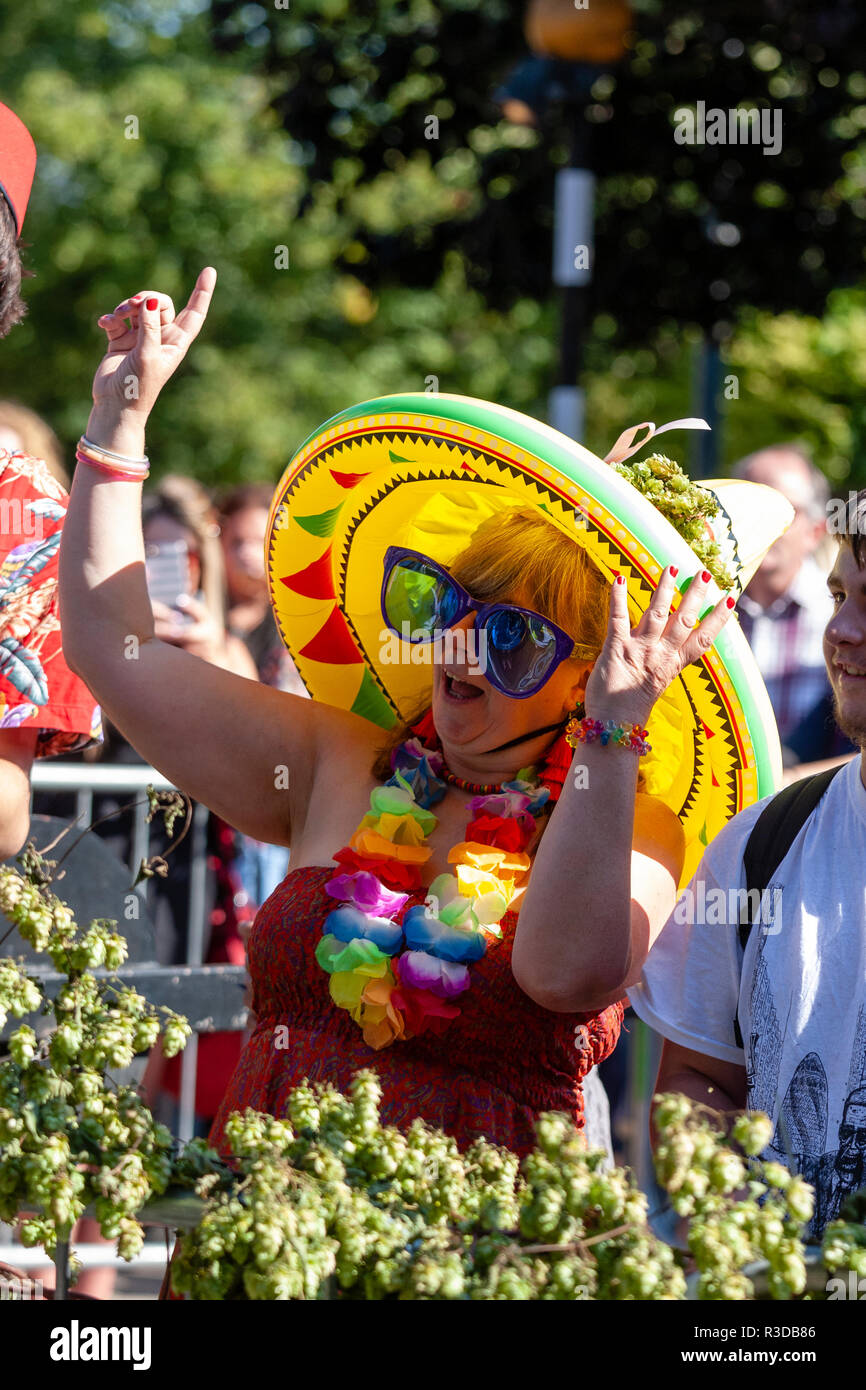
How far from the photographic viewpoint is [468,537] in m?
2.48

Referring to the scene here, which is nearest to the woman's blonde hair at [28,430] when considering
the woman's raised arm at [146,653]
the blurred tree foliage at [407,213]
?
the blurred tree foliage at [407,213]

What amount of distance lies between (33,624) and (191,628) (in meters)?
2.03

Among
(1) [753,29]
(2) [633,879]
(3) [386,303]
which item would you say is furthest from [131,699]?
(3) [386,303]

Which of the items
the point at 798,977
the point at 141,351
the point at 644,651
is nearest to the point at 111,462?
the point at 141,351

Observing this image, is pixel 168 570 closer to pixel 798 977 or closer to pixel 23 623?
pixel 23 623

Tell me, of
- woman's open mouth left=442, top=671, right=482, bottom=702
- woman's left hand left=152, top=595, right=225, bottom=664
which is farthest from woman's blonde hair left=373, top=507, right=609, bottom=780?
woman's left hand left=152, top=595, right=225, bottom=664

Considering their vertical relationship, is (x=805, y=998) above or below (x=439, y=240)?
below

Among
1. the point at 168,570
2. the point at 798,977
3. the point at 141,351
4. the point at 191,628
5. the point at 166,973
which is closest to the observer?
the point at 798,977

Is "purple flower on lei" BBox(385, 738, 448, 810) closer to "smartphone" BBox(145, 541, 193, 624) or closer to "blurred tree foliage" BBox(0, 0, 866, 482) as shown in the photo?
"blurred tree foliage" BBox(0, 0, 866, 482)

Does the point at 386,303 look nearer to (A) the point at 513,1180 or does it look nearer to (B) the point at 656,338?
(B) the point at 656,338

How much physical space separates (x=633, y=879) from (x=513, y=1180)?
0.64 meters

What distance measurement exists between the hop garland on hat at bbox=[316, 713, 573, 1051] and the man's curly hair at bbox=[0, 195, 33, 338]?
0.96 m

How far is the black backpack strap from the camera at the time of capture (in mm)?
2045
